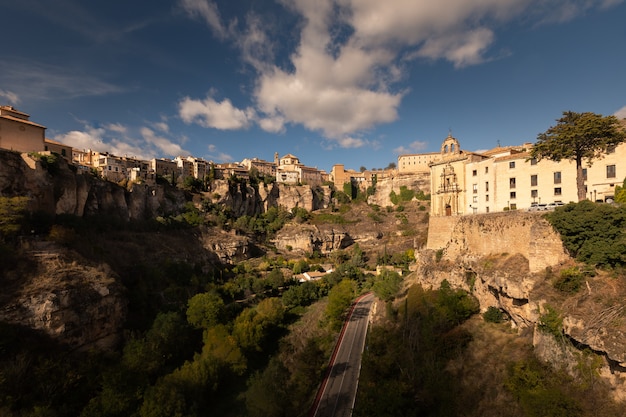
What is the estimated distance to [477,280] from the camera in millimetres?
21828

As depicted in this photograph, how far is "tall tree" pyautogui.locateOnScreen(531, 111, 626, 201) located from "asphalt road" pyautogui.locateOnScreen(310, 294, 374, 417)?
20.9m

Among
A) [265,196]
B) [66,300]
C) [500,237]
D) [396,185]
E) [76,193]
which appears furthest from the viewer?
[396,185]

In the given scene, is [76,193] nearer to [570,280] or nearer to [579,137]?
[570,280]

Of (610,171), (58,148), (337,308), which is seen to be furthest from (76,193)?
(610,171)

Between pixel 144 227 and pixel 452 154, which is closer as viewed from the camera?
pixel 452 154

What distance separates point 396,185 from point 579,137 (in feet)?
213

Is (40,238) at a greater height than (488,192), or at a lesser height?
lesser

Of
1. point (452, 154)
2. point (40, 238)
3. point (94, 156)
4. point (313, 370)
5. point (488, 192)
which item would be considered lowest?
point (313, 370)

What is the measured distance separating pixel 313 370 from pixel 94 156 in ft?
218

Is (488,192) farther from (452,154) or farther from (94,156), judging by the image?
(94,156)

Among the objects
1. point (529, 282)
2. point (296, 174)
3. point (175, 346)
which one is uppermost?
point (296, 174)

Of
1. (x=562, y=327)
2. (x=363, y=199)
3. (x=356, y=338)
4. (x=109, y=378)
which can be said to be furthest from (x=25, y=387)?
(x=363, y=199)

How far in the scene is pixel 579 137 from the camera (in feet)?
61.5

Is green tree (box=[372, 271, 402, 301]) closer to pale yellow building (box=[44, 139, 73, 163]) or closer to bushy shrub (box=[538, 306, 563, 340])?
bushy shrub (box=[538, 306, 563, 340])
